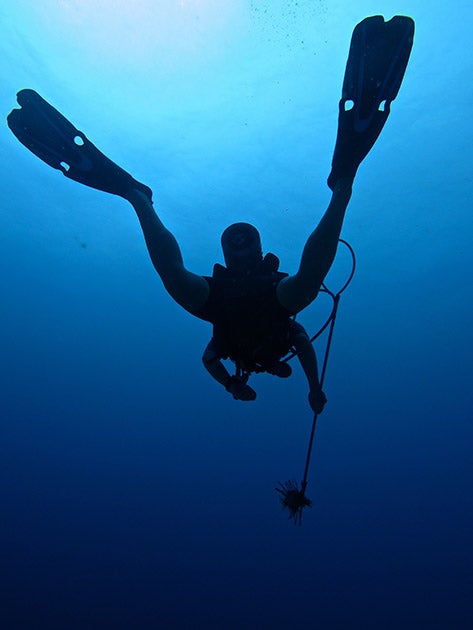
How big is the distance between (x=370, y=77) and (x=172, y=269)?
6.26 ft

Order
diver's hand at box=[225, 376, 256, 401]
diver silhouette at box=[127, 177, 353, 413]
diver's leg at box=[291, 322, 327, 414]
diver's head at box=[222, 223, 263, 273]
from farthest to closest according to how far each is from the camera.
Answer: diver's leg at box=[291, 322, 327, 414], diver's hand at box=[225, 376, 256, 401], diver's head at box=[222, 223, 263, 273], diver silhouette at box=[127, 177, 353, 413]

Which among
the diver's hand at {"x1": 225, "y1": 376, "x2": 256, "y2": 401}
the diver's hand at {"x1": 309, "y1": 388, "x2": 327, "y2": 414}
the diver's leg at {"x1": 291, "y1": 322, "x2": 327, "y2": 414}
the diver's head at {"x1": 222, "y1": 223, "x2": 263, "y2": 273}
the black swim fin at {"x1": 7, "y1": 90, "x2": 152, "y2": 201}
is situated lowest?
the diver's hand at {"x1": 225, "y1": 376, "x2": 256, "y2": 401}

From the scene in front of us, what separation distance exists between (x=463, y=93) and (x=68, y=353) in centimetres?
2328

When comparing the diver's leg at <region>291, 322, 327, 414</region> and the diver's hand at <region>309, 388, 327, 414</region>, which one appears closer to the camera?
the diver's leg at <region>291, 322, 327, 414</region>

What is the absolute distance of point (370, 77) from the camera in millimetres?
2615

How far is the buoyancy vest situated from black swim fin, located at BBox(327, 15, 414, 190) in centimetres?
104

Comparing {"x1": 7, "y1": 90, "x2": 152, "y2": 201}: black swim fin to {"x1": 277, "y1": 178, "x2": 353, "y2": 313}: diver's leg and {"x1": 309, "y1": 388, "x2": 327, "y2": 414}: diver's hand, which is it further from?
{"x1": 309, "y1": 388, "x2": 327, "y2": 414}: diver's hand

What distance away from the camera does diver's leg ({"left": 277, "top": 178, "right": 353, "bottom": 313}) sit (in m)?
2.59

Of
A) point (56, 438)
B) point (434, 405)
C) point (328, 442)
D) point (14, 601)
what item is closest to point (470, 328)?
point (434, 405)

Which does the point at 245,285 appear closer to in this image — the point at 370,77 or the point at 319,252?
the point at 319,252

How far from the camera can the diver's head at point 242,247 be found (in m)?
3.11

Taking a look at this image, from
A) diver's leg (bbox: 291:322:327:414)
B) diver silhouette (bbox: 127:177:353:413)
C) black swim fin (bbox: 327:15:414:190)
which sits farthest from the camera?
diver's leg (bbox: 291:322:327:414)

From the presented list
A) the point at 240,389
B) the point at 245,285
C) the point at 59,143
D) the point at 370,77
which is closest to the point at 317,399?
the point at 240,389

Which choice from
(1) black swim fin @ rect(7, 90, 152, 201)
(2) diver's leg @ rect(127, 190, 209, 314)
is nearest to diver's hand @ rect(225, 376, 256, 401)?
(2) diver's leg @ rect(127, 190, 209, 314)
